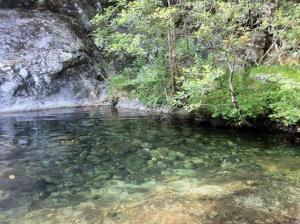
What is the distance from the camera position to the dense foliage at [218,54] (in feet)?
33.1

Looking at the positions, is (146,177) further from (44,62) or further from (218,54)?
(44,62)

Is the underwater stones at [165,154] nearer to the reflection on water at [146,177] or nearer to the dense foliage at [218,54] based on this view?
the reflection on water at [146,177]

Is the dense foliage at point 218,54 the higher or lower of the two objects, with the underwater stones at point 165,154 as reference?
higher

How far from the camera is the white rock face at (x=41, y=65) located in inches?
721

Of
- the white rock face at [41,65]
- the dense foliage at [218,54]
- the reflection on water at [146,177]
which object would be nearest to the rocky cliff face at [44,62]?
the white rock face at [41,65]

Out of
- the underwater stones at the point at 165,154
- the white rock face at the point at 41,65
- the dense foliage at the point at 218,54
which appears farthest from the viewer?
the white rock face at the point at 41,65

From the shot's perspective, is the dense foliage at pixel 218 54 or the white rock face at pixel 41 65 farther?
the white rock face at pixel 41 65

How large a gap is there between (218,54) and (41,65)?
1058cm

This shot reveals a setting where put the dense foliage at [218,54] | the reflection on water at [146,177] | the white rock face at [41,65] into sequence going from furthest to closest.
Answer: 1. the white rock face at [41,65]
2. the dense foliage at [218,54]
3. the reflection on water at [146,177]

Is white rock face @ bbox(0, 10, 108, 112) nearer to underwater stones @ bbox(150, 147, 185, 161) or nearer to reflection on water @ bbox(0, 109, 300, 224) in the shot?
reflection on water @ bbox(0, 109, 300, 224)

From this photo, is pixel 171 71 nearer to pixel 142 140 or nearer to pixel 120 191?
pixel 142 140

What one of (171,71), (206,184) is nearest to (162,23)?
(171,71)

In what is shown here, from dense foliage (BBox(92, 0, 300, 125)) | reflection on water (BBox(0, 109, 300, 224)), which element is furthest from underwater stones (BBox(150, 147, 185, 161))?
dense foliage (BBox(92, 0, 300, 125))

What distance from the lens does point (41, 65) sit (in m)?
19.2
